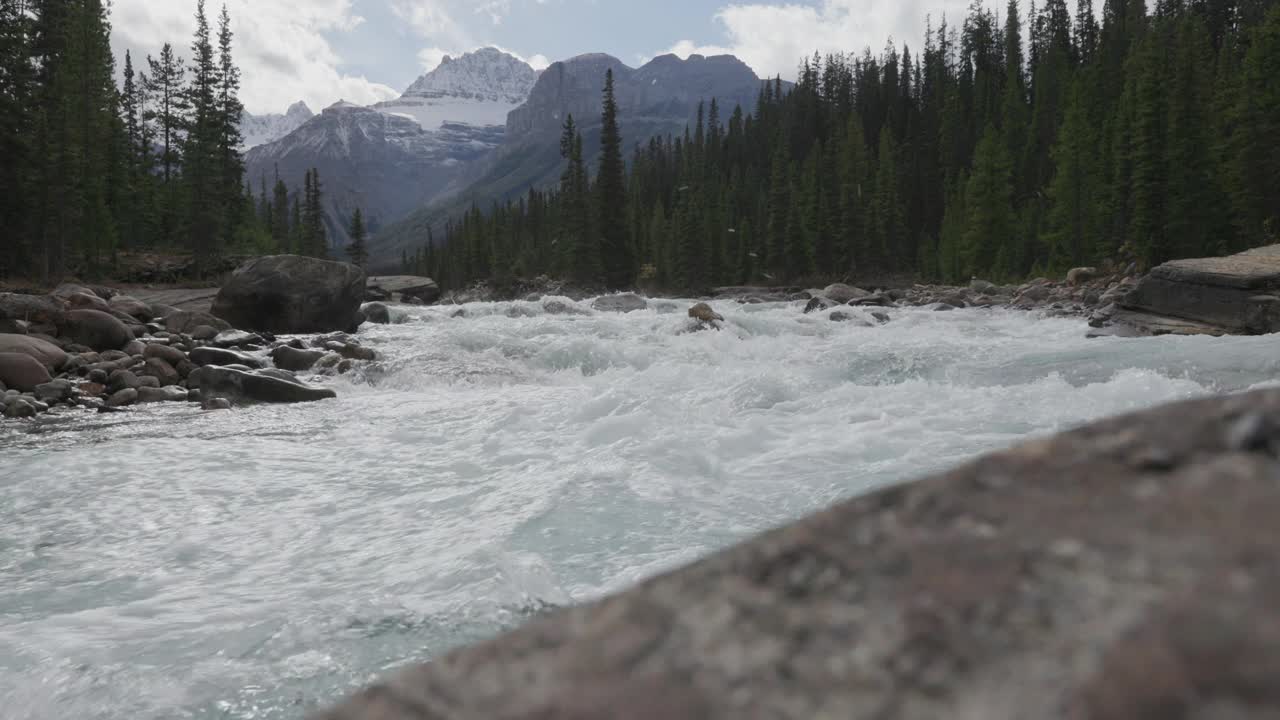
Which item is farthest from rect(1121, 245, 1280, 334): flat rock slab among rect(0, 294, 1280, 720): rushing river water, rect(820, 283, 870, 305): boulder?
rect(820, 283, 870, 305): boulder

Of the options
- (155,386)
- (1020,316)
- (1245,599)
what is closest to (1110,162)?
(1020,316)

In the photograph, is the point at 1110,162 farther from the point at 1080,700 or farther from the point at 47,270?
the point at 47,270

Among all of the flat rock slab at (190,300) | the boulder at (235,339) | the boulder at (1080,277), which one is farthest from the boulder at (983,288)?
the flat rock slab at (190,300)

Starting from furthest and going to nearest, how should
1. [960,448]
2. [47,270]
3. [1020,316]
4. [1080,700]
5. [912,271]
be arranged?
[912,271] → [47,270] → [1020,316] → [960,448] → [1080,700]

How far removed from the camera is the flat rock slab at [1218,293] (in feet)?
46.1

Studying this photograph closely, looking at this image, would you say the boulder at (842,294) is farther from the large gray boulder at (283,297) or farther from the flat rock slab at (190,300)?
the flat rock slab at (190,300)

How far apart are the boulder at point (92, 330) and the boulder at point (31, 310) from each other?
0.84ft

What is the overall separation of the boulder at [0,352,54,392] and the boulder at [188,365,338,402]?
2.57m

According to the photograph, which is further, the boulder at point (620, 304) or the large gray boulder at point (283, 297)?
the boulder at point (620, 304)

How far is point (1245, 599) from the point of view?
0.59m

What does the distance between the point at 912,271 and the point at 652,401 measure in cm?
5226

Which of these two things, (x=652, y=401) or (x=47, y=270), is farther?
(x=47, y=270)

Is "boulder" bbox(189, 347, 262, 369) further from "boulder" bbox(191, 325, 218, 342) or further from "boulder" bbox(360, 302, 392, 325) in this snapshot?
"boulder" bbox(360, 302, 392, 325)

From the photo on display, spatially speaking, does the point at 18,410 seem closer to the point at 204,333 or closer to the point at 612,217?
the point at 204,333
